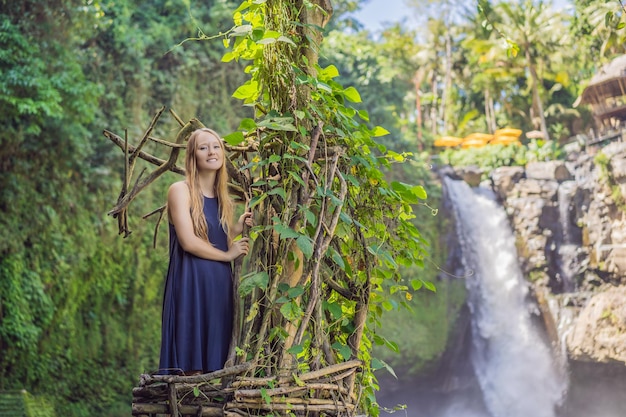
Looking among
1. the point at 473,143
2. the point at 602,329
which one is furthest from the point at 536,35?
the point at 602,329

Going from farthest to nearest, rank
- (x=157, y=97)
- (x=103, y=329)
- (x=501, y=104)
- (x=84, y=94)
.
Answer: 1. (x=501, y=104)
2. (x=157, y=97)
3. (x=103, y=329)
4. (x=84, y=94)

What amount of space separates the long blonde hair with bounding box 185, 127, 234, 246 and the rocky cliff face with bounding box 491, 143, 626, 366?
322 inches

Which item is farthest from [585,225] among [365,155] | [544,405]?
[365,155]

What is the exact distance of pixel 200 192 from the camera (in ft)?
6.36

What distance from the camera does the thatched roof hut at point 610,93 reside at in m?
10.9

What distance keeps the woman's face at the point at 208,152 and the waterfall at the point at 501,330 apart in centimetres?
905

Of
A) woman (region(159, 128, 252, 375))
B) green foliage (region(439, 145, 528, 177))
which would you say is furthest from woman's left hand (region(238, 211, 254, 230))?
green foliage (region(439, 145, 528, 177))

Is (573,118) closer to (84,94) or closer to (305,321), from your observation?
(84,94)

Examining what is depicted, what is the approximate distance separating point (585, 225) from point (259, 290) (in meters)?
9.33

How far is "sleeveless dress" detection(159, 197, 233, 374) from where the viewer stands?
1.80 meters

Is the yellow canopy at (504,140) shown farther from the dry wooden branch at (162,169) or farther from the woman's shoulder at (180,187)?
the woman's shoulder at (180,187)

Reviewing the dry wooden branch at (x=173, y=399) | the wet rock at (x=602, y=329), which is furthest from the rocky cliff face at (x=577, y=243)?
the dry wooden branch at (x=173, y=399)

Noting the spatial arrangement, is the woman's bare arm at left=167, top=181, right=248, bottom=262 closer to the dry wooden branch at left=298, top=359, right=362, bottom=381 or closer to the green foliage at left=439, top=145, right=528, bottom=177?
the dry wooden branch at left=298, top=359, right=362, bottom=381

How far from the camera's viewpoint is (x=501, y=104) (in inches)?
559
